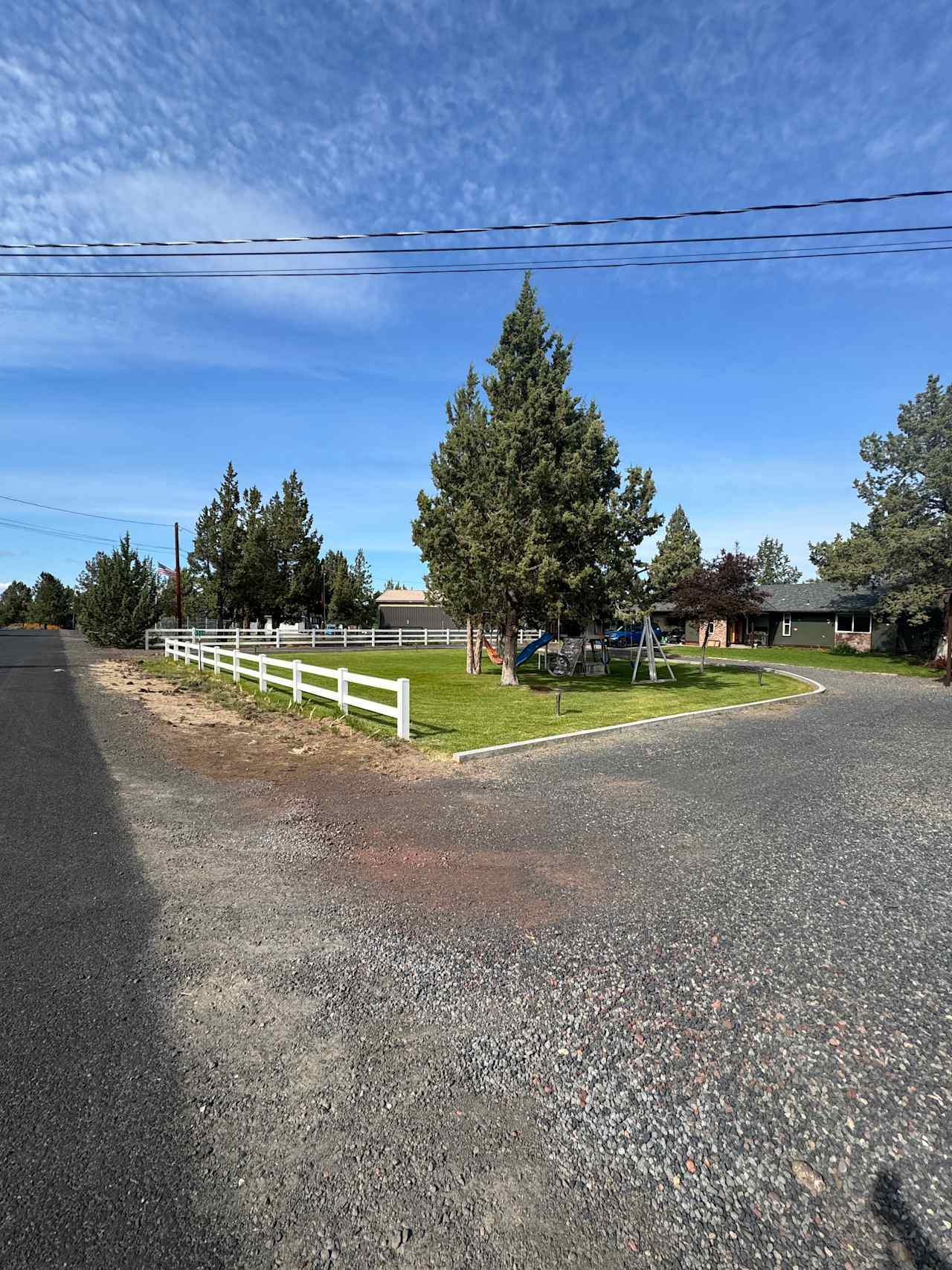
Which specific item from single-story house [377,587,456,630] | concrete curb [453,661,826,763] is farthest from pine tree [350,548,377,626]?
concrete curb [453,661,826,763]

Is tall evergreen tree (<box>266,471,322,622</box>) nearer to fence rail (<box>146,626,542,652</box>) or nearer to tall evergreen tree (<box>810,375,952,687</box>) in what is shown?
fence rail (<box>146,626,542,652</box>)

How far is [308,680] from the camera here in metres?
19.4

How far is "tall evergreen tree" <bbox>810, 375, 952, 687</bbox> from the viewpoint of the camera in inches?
1050

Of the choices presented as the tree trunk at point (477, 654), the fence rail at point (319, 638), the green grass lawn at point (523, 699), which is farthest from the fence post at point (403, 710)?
the fence rail at point (319, 638)

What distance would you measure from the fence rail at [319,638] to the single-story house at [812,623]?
596 inches

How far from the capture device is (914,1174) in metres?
2.24

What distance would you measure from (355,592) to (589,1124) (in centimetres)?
5591

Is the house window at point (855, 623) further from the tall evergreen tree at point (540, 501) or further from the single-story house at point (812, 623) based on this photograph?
the tall evergreen tree at point (540, 501)

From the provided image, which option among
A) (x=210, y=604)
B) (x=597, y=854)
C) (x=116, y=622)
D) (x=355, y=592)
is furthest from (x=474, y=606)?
(x=355, y=592)

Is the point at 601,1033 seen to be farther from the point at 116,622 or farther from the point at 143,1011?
the point at 116,622

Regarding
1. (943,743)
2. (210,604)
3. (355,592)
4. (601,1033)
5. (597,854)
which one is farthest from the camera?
(355,592)

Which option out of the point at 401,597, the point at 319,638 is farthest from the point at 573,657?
the point at 401,597

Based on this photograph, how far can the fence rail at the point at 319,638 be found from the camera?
3391 centimetres

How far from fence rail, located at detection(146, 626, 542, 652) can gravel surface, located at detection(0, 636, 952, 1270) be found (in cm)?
2766
